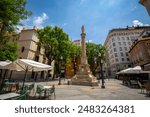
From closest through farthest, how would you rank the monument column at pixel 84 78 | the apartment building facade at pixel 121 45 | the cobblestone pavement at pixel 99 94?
the cobblestone pavement at pixel 99 94 < the monument column at pixel 84 78 < the apartment building facade at pixel 121 45

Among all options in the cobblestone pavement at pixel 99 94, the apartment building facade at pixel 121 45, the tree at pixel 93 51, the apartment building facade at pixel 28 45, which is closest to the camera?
the cobblestone pavement at pixel 99 94

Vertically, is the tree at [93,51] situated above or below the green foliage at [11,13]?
above

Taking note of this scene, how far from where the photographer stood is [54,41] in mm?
27266

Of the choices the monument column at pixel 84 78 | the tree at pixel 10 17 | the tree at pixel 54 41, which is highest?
the tree at pixel 54 41

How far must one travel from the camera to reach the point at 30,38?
98.2 feet

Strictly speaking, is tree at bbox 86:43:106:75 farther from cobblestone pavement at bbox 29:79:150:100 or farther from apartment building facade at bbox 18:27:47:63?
cobblestone pavement at bbox 29:79:150:100

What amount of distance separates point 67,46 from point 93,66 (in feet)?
65.5

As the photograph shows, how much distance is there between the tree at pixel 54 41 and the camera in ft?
90.3

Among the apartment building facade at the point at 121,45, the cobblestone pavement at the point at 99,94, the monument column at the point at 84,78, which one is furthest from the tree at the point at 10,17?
the apartment building facade at the point at 121,45

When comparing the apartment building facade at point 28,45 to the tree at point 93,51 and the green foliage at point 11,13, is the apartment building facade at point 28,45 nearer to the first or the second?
the green foliage at point 11,13

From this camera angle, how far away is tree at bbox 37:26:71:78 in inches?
Answer: 1083

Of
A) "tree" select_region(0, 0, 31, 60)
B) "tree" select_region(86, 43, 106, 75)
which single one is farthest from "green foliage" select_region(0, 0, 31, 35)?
"tree" select_region(86, 43, 106, 75)

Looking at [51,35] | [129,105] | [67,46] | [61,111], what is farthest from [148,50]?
[61,111]

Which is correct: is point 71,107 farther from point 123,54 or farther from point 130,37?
point 130,37
